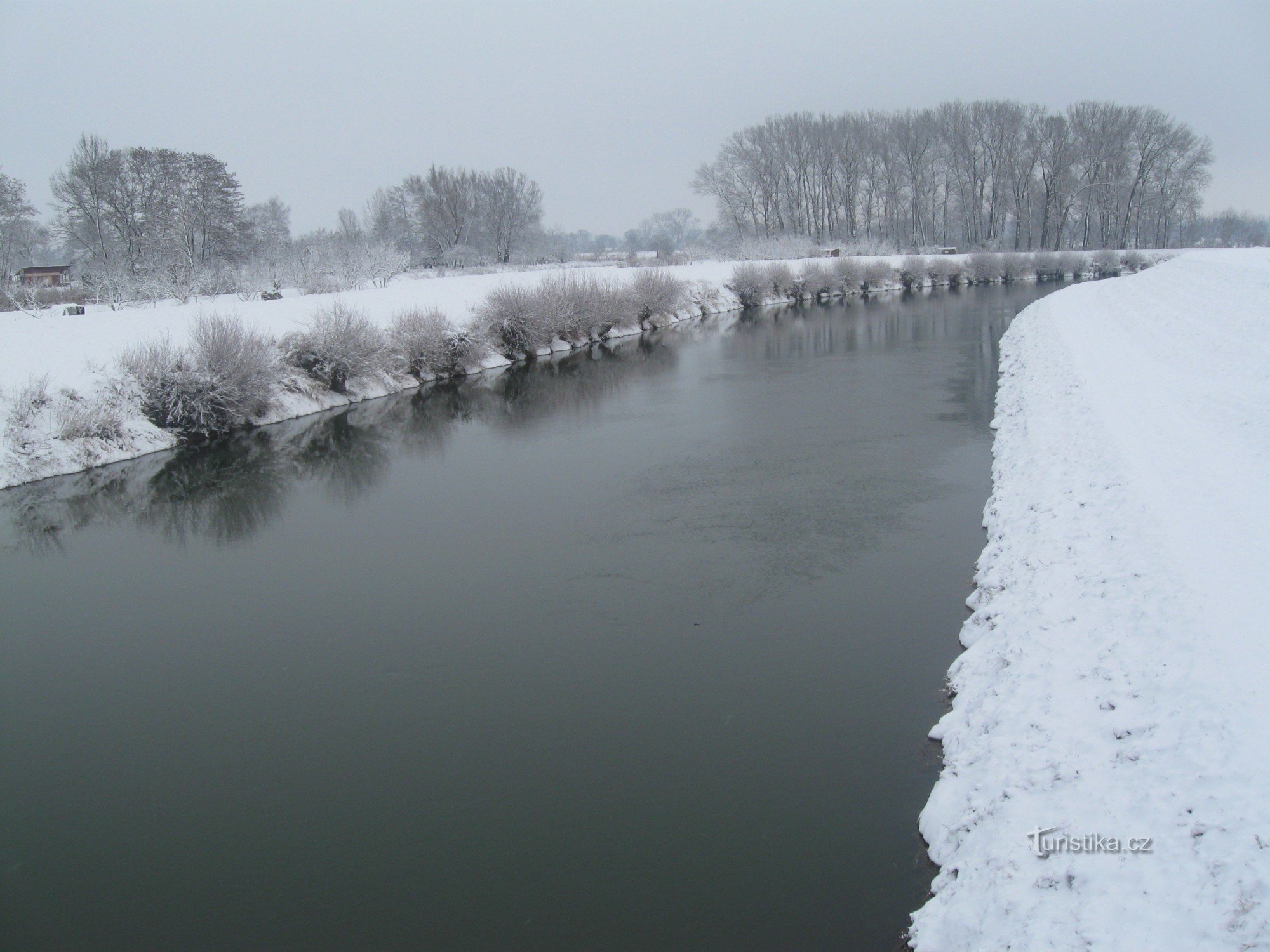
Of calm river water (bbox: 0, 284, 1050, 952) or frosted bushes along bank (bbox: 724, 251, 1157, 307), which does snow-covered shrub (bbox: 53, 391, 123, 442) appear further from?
frosted bushes along bank (bbox: 724, 251, 1157, 307)

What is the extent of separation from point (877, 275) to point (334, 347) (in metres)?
36.8

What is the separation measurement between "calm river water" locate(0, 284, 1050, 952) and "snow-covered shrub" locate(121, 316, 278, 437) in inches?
129

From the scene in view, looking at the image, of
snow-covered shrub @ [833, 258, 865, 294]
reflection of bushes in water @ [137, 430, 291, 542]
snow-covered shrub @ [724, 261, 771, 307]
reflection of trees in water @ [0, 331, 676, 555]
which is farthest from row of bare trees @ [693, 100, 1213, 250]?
reflection of bushes in water @ [137, 430, 291, 542]

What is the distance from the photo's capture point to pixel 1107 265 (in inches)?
2072

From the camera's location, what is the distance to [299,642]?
7.14 m

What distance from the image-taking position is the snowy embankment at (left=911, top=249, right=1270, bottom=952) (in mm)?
3234

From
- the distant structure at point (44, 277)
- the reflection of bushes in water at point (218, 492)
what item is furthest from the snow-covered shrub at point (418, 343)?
the distant structure at point (44, 277)

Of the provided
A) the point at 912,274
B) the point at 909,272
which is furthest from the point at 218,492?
the point at 912,274

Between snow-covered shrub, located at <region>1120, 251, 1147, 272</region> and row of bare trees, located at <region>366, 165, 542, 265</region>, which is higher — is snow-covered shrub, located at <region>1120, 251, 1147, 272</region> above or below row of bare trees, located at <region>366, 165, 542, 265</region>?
below

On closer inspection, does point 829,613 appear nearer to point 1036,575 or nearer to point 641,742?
point 1036,575

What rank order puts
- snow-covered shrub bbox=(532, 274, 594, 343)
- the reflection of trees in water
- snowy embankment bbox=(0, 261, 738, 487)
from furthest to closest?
snow-covered shrub bbox=(532, 274, 594, 343) → snowy embankment bbox=(0, 261, 738, 487) → the reflection of trees in water

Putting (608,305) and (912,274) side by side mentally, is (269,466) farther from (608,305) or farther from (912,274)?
(912,274)

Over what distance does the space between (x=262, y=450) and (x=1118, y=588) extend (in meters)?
14.1

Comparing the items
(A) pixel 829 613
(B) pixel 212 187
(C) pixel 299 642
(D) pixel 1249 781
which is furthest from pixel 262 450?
(B) pixel 212 187
